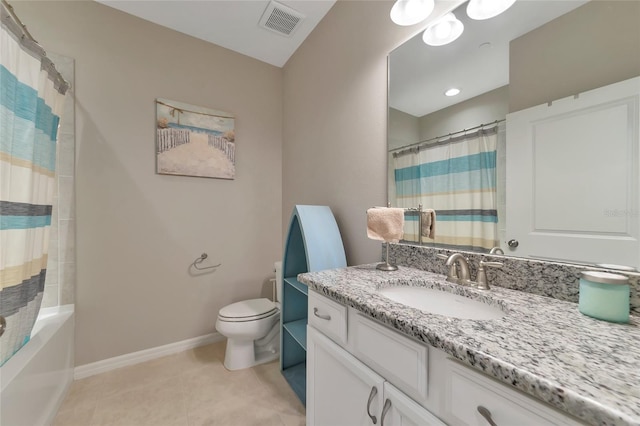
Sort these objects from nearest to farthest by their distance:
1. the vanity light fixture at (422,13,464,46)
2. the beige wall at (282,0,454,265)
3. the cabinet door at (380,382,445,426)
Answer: the cabinet door at (380,382,445,426) < the vanity light fixture at (422,13,464,46) < the beige wall at (282,0,454,265)

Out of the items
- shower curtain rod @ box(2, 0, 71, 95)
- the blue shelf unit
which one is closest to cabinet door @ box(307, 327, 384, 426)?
the blue shelf unit

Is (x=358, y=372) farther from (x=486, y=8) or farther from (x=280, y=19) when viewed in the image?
(x=280, y=19)

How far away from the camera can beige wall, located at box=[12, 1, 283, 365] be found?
1683mm

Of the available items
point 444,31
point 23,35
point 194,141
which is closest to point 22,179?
point 23,35

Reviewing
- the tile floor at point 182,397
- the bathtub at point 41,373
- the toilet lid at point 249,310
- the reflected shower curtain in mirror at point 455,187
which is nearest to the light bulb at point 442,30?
the reflected shower curtain in mirror at point 455,187

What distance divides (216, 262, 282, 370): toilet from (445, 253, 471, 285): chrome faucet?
3.69ft

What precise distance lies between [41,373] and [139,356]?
0.70m

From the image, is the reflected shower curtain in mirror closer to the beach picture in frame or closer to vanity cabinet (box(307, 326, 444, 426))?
vanity cabinet (box(307, 326, 444, 426))

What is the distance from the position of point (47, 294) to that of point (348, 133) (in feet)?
7.29

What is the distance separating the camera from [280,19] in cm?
188

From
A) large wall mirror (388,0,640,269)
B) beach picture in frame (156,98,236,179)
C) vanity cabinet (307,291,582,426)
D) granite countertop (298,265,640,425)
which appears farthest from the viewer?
beach picture in frame (156,98,236,179)

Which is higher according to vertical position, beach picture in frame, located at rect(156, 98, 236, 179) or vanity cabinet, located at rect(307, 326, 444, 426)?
beach picture in frame, located at rect(156, 98, 236, 179)

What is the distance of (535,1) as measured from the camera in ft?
2.80

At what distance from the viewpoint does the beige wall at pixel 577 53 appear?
2.25 feet
